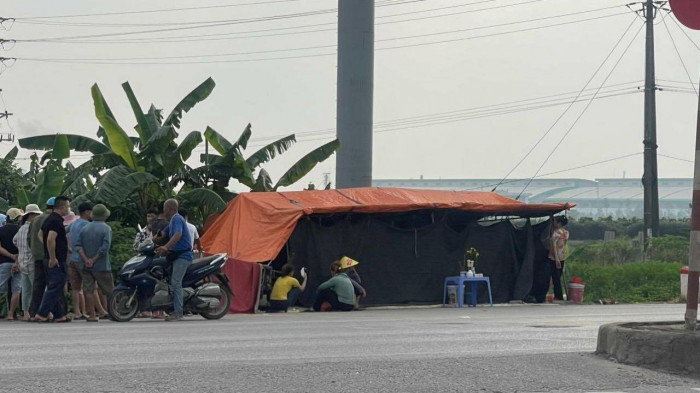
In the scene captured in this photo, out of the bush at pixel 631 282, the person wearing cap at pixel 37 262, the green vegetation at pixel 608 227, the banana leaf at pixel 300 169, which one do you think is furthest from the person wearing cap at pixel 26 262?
the green vegetation at pixel 608 227

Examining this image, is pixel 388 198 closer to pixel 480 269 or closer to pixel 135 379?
pixel 480 269

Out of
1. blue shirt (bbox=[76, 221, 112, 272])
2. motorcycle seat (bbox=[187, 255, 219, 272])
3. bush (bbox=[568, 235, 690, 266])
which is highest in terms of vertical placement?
bush (bbox=[568, 235, 690, 266])

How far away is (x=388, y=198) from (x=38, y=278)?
8330 mm

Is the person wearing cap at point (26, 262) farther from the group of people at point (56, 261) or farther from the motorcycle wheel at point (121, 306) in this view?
the motorcycle wheel at point (121, 306)

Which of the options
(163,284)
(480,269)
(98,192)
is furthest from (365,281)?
(163,284)

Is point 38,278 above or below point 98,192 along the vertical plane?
below

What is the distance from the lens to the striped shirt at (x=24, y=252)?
59.6 feet

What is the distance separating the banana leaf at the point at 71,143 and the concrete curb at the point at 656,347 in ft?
58.3

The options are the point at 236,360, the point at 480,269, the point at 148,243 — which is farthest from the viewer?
the point at 480,269

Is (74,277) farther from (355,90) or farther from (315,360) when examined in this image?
(355,90)

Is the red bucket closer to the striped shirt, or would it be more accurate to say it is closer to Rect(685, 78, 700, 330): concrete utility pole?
the striped shirt

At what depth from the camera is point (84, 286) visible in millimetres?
18250

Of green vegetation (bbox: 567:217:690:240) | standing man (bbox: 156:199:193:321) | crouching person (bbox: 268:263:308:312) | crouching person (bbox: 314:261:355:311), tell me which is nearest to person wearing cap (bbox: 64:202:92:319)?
standing man (bbox: 156:199:193:321)

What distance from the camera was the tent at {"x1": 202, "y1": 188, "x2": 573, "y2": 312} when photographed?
2275 cm
